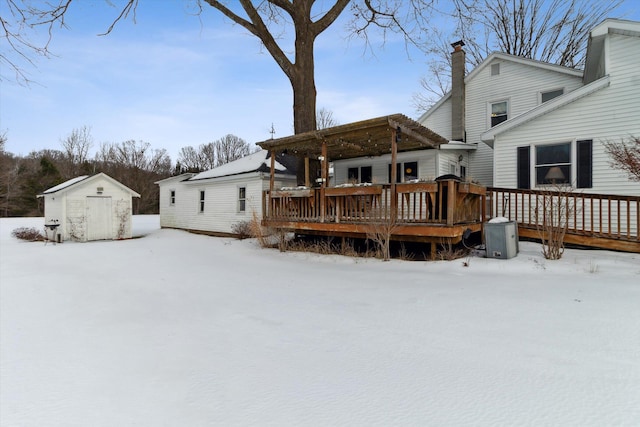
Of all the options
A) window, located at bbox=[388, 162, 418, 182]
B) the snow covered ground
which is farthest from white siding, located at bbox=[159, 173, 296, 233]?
the snow covered ground

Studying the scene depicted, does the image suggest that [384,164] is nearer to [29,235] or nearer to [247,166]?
[247,166]

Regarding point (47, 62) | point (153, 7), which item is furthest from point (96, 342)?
point (153, 7)

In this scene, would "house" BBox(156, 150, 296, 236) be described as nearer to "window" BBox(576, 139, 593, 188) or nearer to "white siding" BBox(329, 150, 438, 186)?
"white siding" BBox(329, 150, 438, 186)

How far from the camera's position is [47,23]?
26.3 ft

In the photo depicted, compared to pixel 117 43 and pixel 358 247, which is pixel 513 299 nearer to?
pixel 358 247

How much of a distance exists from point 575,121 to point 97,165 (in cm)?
4275

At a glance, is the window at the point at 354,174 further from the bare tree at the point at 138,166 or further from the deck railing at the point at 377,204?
the bare tree at the point at 138,166

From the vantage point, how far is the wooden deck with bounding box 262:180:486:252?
283 inches

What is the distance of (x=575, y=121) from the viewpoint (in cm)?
891

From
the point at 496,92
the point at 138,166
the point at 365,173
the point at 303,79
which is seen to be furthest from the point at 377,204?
the point at 138,166

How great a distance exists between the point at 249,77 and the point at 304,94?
6.41 m

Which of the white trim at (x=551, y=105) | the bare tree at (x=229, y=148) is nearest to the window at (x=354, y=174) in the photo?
the white trim at (x=551, y=105)

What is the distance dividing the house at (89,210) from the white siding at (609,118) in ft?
55.6

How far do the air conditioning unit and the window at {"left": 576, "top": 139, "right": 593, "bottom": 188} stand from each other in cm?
358
